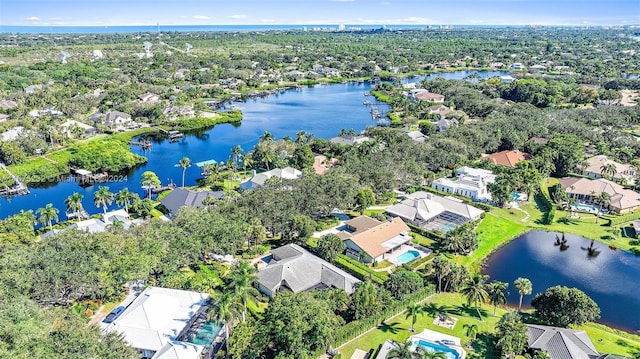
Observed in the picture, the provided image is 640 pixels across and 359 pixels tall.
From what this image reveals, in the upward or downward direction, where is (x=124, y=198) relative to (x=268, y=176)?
downward

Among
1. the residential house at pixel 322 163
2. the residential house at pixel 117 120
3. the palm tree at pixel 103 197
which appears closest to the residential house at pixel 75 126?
the residential house at pixel 117 120

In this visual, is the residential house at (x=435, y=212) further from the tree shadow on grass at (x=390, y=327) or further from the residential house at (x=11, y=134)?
the residential house at (x=11, y=134)

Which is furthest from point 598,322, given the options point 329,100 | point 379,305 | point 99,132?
point 329,100

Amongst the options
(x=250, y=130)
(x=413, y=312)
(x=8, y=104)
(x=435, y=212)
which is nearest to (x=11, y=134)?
(x=8, y=104)

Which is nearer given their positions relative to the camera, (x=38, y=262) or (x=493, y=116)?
(x=38, y=262)

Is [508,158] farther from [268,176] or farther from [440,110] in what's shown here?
[268,176]

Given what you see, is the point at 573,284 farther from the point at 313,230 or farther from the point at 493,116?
the point at 493,116
